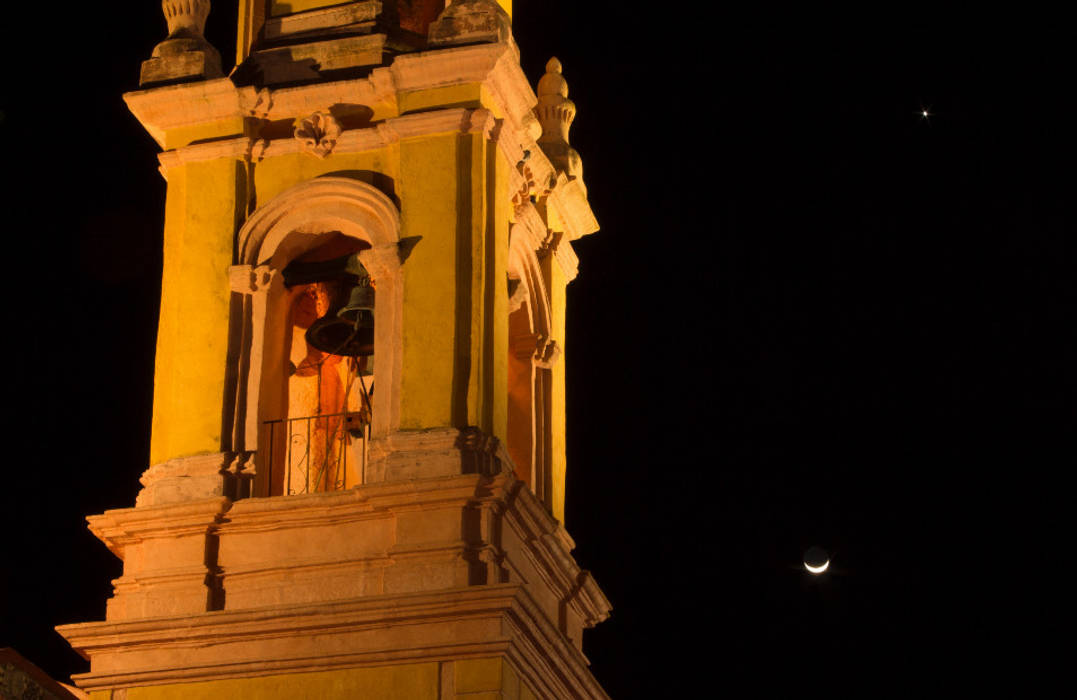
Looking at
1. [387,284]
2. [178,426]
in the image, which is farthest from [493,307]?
[178,426]

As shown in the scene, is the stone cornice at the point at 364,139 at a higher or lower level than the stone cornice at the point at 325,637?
higher

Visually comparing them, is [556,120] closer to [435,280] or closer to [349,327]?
[349,327]

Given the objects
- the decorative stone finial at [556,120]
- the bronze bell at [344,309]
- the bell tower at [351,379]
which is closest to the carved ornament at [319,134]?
the bell tower at [351,379]

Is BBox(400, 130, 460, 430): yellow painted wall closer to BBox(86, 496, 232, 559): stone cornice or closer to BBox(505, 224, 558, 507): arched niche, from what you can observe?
BBox(505, 224, 558, 507): arched niche

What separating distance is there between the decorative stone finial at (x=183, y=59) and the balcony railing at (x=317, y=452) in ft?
8.82

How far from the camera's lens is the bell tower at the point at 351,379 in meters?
16.7

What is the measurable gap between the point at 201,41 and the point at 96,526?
13.0 feet

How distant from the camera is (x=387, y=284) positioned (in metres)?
18.1

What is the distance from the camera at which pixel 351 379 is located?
1903 cm

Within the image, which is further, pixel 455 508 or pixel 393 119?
pixel 393 119

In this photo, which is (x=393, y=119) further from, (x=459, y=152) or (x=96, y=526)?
(x=96, y=526)

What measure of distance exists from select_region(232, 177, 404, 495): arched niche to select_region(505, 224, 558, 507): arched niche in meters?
1.32

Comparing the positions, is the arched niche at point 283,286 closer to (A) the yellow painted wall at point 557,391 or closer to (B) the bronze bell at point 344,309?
(B) the bronze bell at point 344,309

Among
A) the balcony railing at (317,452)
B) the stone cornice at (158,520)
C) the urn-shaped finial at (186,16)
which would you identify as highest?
the urn-shaped finial at (186,16)
